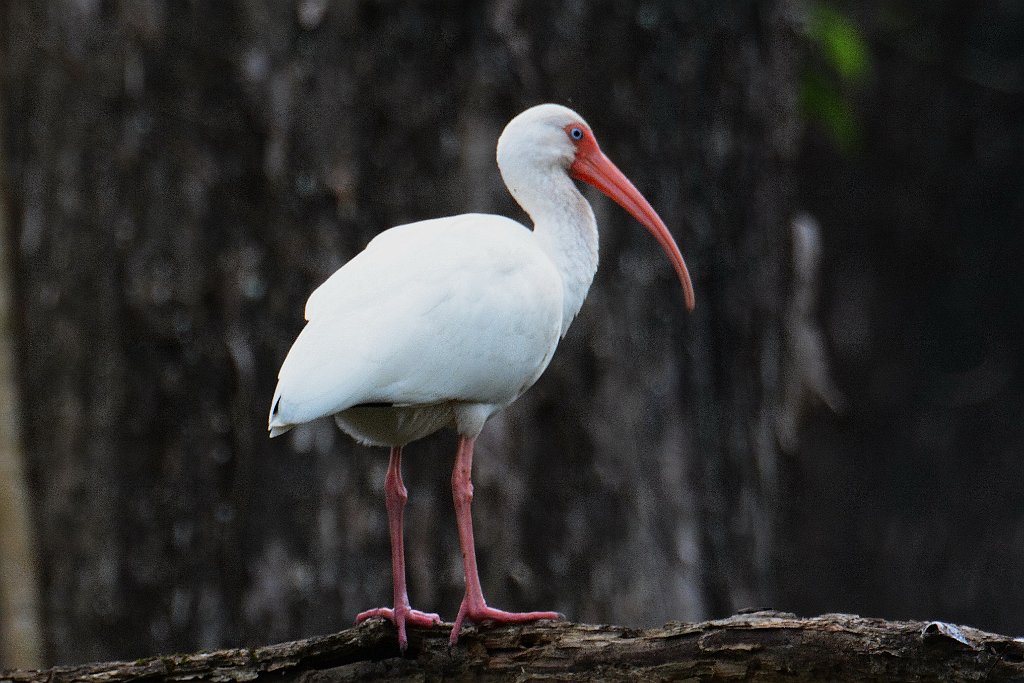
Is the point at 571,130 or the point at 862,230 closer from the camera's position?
the point at 571,130

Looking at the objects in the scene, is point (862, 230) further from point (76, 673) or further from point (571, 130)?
point (76, 673)

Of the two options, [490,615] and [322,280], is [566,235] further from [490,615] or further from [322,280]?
[322,280]

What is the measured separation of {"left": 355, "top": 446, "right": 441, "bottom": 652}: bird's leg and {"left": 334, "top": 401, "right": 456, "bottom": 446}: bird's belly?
0.16m

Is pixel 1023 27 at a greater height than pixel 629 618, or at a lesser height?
greater

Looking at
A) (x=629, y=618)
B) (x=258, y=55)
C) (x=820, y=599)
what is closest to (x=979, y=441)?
(x=820, y=599)

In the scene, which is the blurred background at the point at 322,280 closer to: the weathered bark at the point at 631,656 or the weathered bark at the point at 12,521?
the weathered bark at the point at 12,521

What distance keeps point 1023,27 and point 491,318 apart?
40.1 feet

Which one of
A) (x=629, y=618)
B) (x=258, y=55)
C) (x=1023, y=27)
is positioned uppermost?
(x=1023, y=27)

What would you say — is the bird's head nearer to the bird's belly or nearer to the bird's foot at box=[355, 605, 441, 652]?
the bird's belly

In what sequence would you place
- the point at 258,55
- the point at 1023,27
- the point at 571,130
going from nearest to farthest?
1. the point at 571,130
2. the point at 258,55
3. the point at 1023,27

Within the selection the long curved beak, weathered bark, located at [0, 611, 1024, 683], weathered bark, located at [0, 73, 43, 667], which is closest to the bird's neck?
the long curved beak

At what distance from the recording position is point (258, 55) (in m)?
6.09

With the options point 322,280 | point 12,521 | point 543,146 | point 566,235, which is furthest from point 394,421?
point 12,521

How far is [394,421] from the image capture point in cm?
418
